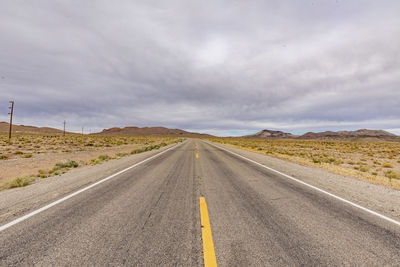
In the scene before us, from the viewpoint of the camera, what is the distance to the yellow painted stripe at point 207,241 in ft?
7.47

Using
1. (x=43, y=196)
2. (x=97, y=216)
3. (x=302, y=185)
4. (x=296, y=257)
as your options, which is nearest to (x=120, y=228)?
(x=97, y=216)

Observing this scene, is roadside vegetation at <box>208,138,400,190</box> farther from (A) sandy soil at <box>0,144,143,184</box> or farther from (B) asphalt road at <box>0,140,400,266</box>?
(A) sandy soil at <box>0,144,143,184</box>

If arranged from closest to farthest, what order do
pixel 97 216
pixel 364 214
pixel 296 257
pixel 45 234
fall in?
pixel 296 257 < pixel 45 234 < pixel 97 216 < pixel 364 214

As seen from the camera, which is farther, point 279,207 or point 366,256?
point 279,207

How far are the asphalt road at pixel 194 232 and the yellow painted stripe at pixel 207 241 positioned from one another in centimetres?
7

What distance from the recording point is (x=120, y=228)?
316 cm

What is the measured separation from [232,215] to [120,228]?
2203 millimetres

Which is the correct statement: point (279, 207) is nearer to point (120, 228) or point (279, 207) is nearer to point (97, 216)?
point (120, 228)

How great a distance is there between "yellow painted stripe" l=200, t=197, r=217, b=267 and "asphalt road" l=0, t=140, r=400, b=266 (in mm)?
71

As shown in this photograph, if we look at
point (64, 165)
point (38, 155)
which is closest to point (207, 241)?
point (64, 165)

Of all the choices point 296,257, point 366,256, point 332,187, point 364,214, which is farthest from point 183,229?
point 332,187

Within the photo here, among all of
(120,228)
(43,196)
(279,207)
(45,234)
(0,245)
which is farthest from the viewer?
(43,196)

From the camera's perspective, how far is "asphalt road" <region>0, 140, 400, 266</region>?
240cm

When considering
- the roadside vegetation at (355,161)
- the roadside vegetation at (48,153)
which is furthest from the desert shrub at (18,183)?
the roadside vegetation at (355,161)
